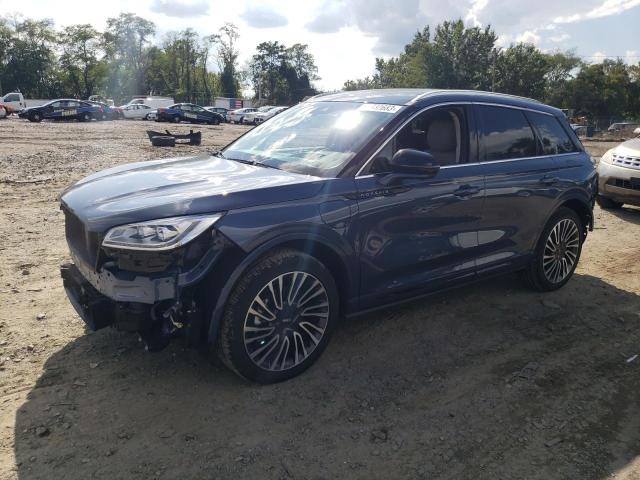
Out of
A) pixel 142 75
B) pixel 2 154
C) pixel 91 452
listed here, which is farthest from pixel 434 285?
pixel 142 75

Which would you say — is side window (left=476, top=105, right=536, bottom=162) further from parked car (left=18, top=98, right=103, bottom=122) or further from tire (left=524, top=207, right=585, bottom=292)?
parked car (left=18, top=98, right=103, bottom=122)

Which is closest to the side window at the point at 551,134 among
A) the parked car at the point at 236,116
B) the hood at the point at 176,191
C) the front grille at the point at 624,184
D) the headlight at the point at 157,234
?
the hood at the point at 176,191

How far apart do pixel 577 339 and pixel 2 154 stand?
14.5 meters

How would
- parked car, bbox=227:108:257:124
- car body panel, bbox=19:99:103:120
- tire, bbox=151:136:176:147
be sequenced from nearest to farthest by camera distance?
tire, bbox=151:136:176:147 < car body panel, bbox=19:99:103:120 < parked car, bbox=227:108:257:124

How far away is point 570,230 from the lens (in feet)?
17.2

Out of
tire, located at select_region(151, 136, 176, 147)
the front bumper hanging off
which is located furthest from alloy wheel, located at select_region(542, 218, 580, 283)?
tire, located at select_region(151, 136, 176, 147)

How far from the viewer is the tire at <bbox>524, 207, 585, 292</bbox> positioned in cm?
500

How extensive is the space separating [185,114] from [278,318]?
3774 centimetres

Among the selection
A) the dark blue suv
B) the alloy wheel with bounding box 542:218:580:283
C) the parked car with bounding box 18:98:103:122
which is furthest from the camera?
the parked car with bounding box 18:98:103:122

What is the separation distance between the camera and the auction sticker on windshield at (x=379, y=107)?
12.7 feet

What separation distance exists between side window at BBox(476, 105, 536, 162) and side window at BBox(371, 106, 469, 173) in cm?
23

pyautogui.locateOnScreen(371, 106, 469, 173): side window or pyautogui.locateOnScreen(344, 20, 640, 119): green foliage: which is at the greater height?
pyautogui.locateOnScreen(344, 20, 640, 119): green foliage

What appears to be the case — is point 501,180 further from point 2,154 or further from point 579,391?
point 2,154

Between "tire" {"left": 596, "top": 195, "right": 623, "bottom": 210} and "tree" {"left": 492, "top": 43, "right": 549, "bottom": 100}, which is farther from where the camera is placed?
"tree" {"left": 492, "top": 43, "right": 549, "bottom": 100}
